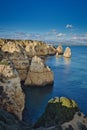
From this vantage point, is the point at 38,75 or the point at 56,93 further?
the point at 38,75

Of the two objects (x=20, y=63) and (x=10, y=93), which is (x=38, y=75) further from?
(x=10, y=93)

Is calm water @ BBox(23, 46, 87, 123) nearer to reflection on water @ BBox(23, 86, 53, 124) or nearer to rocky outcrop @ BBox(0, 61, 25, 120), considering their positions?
reflection on water @ BBox(23, 86, 53, 124)

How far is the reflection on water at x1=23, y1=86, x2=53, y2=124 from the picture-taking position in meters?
55.2

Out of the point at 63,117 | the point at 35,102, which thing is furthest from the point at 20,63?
the point at 63,117

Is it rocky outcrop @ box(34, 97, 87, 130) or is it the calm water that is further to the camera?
the calm water

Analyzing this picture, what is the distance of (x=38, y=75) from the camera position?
83.1 meters

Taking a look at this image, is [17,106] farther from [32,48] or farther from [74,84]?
[32,48]

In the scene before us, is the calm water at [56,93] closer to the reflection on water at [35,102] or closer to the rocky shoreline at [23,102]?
the reflection on water at [35,102]

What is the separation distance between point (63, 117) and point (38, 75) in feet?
167

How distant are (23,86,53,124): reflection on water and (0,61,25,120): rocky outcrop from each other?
4.25 meters

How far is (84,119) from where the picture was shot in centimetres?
3142

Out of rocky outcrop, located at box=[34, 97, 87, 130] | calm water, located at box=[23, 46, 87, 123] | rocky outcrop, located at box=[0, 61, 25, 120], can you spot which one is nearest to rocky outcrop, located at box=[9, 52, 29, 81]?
calm water, located at box=[23, 46, 87, 123]

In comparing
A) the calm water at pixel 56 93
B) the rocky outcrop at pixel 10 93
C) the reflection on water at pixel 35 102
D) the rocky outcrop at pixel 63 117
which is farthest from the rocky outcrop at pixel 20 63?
the rocky outcrop at pixel 63 117

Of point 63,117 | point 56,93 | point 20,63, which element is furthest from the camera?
point 20,63
